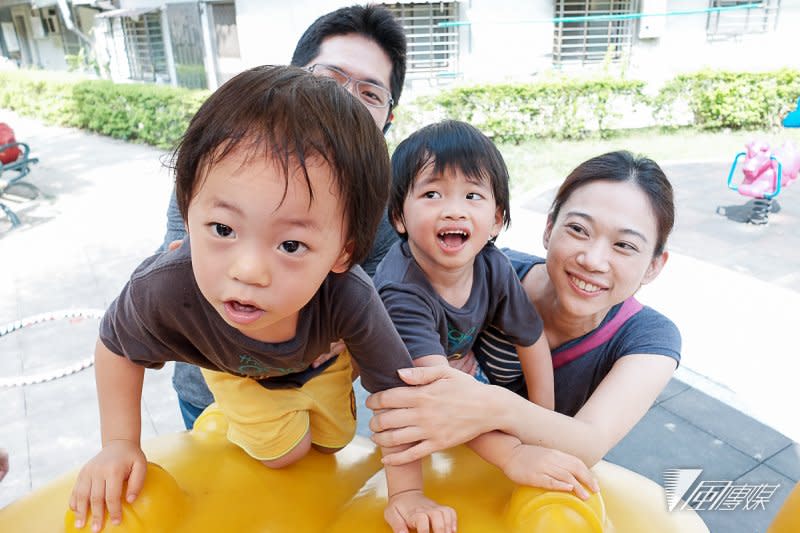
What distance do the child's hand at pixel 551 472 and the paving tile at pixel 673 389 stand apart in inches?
106

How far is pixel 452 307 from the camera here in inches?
67.8

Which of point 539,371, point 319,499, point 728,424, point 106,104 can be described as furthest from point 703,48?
point 319,499

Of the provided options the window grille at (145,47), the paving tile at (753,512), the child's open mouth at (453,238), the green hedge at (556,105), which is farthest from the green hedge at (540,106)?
the child's open mouth at (453,238)

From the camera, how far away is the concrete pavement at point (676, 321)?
132 inches

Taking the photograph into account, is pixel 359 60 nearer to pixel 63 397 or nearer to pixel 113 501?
pixel 113 501

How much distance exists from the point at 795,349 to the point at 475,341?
3.46 metres

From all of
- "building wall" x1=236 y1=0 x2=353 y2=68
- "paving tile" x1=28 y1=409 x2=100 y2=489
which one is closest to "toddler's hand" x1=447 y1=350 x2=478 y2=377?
"paving tile" x1=28 y1=409 x2=100 y2=489

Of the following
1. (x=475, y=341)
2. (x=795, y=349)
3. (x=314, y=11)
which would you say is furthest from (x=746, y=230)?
(x=314, y=11)

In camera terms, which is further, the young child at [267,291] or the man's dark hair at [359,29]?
the man's dark hair at [359,29]

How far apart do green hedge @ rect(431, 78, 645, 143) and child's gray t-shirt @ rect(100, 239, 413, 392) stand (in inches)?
394

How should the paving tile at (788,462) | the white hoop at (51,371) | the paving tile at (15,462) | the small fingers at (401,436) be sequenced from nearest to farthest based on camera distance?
the small fingers at (401,436)
the paving tile at (788,462)
the paving tile at (15,462)
the white hoop at (51,371)

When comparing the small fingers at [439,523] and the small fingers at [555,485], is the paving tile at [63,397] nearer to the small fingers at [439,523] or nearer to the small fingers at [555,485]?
the small fingers at [439,523]

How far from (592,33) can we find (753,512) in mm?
12430

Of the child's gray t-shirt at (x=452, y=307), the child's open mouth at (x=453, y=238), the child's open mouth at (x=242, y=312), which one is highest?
the child's open mouth at (x=242, y=312)
